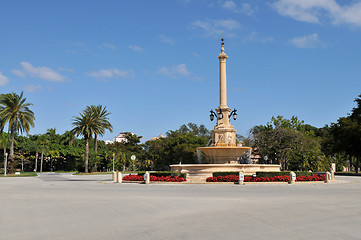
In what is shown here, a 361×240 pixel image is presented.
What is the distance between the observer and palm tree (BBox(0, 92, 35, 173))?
52906mm

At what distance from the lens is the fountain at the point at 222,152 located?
102 ft

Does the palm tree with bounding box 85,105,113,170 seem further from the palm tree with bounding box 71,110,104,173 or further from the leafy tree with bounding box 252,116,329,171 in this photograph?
the leafy tree with bounding box 252,116,329,171

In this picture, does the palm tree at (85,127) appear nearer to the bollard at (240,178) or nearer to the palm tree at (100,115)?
the palm tree at (100,115)

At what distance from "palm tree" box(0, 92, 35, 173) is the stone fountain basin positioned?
101ft

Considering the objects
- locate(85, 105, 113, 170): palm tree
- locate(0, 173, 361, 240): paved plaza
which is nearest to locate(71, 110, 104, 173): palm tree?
locate(85, 105, 113, 170): palm tree

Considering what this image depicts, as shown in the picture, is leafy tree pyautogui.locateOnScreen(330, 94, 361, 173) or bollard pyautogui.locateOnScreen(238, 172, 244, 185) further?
leafy tree pyautogui.locateOnScreen(330, 94, 361, 173)

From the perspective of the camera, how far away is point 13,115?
53.5 metres

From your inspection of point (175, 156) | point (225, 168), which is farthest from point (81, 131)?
point (225, 168)

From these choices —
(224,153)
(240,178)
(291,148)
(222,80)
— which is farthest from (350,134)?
(240,178)

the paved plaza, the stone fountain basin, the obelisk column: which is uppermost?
the obelisk column

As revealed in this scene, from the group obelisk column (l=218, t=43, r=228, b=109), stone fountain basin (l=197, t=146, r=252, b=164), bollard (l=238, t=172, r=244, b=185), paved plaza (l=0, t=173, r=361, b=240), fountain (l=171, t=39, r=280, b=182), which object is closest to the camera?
paved plaza (l=0, t=173, r=361, b=240)

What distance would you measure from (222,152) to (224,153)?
0.85ft

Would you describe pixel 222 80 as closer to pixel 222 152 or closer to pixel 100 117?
pixel 222 152

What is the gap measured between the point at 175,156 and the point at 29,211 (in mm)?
58296
